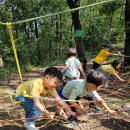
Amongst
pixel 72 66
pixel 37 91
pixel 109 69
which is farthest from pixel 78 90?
pixel 109 69

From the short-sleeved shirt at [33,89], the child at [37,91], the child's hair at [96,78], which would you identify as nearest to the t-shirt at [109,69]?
the child at [37,91]

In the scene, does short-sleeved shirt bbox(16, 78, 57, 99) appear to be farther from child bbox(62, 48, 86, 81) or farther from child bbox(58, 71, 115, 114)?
child bbox(62, 48, 86, 81)

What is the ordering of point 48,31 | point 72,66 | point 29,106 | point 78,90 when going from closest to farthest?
point 29,106 < point 78,90 < point 72,66 < point 48,31

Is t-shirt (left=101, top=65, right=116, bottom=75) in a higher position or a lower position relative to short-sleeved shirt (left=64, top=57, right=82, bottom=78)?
lower

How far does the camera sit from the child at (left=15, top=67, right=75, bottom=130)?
3.43 meters

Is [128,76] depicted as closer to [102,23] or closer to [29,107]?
[29,107]

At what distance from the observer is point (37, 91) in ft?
11.6

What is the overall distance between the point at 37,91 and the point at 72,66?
7.59ft

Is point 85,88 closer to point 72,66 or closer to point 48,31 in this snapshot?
point 72,66

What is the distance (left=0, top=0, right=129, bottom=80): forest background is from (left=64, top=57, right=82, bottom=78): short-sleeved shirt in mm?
11984

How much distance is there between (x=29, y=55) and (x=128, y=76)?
54.2ft

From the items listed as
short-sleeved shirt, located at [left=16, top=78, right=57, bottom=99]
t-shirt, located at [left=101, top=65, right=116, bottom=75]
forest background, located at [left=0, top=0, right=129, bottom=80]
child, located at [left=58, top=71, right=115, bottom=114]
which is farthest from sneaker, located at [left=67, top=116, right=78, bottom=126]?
forest background, located at [left=0, top=0, right=129, bottom=80]

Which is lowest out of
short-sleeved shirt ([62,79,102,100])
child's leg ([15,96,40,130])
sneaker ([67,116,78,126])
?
sneaker ([67,116,78,126])

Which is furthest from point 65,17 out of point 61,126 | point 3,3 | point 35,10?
point 61,126
